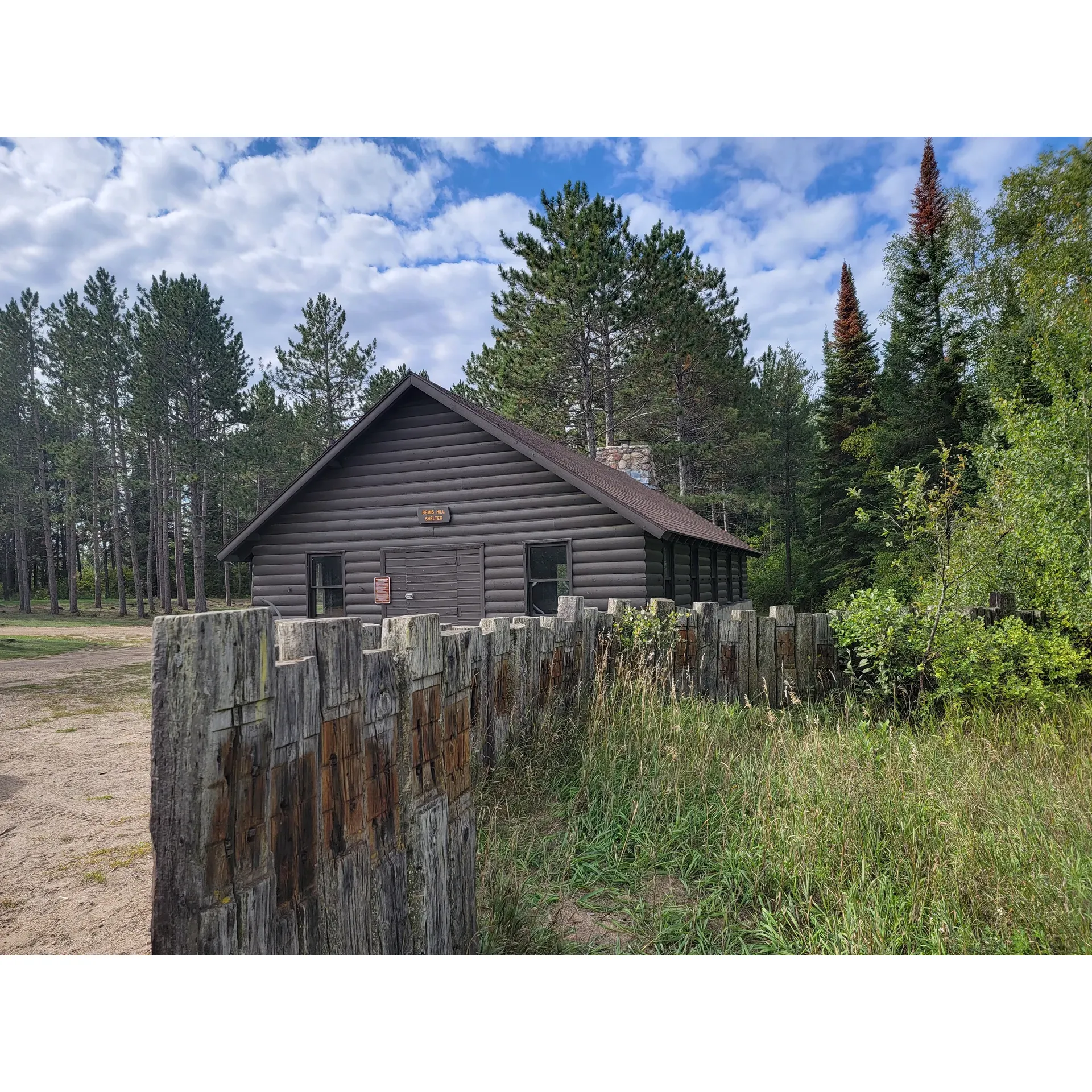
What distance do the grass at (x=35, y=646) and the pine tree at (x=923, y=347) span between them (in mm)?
22571

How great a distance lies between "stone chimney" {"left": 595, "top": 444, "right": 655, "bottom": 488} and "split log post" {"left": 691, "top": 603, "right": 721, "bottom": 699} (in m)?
14.3

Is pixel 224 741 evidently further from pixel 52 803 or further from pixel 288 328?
pixel 288 328

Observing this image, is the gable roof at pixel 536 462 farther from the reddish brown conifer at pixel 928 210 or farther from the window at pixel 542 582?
the reddish brown conifer at pixel 928 210

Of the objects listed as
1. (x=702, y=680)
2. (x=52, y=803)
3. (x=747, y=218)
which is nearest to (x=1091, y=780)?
(x=702, y=680)

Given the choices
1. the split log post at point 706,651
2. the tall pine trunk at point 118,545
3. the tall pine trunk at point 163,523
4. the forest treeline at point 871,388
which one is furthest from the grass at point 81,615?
the split log post at point 706,651

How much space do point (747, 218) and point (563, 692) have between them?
387cm

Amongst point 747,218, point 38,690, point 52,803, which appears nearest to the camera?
point 52,803

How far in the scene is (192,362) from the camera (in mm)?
26656

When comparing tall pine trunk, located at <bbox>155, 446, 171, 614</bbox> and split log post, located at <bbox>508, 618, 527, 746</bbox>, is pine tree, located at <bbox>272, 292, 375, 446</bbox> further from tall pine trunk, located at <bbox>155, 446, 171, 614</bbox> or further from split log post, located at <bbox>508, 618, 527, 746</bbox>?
split log post, located at <bbox>508, 618, 527, 746</bbox>

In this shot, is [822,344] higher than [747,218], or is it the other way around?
[822,344]

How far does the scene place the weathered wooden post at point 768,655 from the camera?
632cm

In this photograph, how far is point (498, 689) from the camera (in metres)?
4.04

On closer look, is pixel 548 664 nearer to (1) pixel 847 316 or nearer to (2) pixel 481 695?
(2) pixel 481 695

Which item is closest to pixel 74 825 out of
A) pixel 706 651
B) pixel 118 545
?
pixel 706 651
